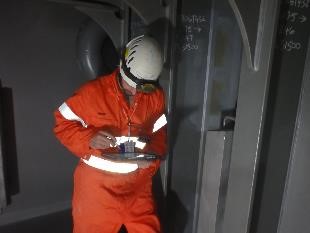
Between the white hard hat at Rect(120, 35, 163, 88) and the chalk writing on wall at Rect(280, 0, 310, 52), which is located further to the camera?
the white hard hat at Rect(120, 35, 163, 88)

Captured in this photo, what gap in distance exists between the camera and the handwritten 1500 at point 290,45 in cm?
106

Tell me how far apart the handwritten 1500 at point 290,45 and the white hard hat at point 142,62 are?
549 mm

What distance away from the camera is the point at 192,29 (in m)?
1.68

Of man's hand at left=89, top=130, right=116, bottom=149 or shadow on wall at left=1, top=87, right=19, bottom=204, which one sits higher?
man's hand at left=89, top=130, right=116, bottom=149

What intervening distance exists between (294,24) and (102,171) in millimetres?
1020

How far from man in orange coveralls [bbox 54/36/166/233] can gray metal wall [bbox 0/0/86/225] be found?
93 centimetres

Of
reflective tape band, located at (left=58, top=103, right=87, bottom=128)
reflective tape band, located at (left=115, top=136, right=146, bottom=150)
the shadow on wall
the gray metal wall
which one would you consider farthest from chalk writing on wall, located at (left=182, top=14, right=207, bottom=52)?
the shadow on wall

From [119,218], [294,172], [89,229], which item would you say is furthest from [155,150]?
[294,172]

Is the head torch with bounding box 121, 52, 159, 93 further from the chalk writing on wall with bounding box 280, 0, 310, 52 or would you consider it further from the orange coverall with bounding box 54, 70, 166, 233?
the chalk writing on wall with bounding box 280, 0, 310, 52

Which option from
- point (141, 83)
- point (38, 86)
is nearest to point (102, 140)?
point (141, 83)

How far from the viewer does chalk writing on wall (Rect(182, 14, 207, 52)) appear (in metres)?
1.63

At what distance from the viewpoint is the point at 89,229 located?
1.51 meters

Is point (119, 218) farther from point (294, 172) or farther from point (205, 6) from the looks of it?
point (205, 6)

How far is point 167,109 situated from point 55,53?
103 cm
